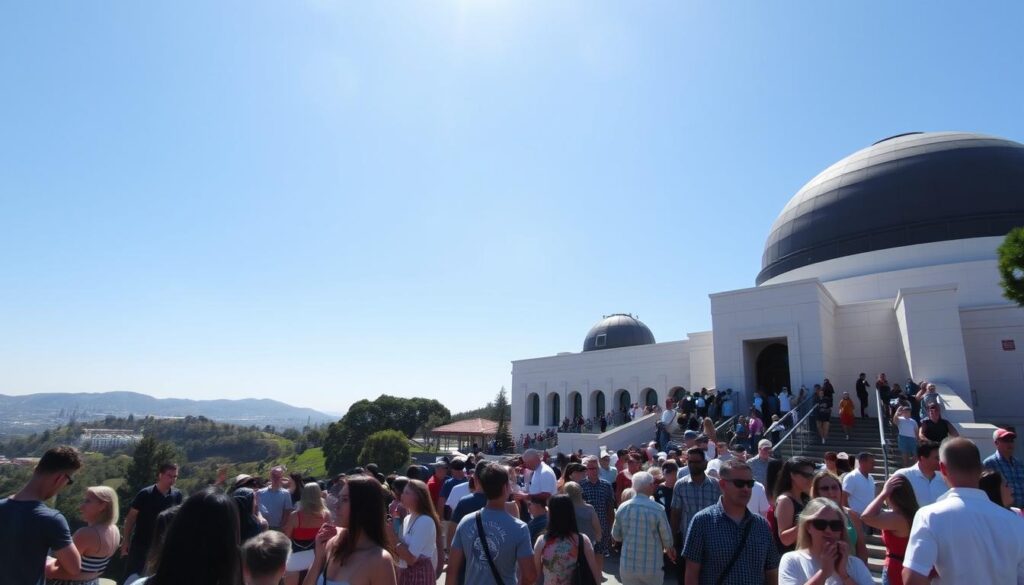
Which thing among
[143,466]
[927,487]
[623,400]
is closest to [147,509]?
[927,487]

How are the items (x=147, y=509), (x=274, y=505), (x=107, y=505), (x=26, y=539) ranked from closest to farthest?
(x=26, y=539)
(x=107, y=505)
(x=147, y=509)
(x=274, y=505)

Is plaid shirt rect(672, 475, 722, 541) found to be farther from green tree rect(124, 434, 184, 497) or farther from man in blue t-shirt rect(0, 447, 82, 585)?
green tree rect(124, 434, 184, 497)

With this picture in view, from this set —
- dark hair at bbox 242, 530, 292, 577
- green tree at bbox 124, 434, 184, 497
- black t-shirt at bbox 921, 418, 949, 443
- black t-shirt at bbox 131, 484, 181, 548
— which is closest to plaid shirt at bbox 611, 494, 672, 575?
dark hair at bbox 242, 530, 292, 577

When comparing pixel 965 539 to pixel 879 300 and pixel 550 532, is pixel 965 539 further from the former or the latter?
pixel 879 300

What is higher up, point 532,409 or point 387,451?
point 532,409

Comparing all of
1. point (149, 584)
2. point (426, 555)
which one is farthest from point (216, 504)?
point (426, 555)

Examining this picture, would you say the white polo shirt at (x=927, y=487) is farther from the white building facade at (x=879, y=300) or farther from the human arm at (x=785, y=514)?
the white building facade at (x=879, y=300)

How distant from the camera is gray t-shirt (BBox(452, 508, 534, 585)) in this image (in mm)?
3770

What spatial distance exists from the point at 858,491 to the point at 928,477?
717mm

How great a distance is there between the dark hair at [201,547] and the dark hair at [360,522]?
0.65 meters

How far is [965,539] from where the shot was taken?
289 cm

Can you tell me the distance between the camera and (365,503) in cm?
300

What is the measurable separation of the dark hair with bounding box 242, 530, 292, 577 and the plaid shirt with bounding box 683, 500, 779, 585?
8.61 feet

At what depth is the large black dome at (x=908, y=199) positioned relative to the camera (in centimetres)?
2303
